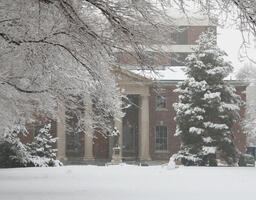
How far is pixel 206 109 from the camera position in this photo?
34406mm

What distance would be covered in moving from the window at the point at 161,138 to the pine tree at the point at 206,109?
10.4 meters

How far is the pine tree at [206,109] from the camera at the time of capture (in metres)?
33.6

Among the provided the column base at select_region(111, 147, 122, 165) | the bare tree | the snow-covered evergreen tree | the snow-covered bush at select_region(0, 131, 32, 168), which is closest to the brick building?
the column base at select_region(111, 147, 122, 165)

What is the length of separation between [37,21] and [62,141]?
32.6 meters

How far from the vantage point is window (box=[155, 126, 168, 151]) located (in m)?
45.0

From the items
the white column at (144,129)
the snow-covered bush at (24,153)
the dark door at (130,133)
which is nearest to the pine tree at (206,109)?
the white column at (144,129)

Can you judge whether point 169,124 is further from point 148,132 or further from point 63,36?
point 63,36

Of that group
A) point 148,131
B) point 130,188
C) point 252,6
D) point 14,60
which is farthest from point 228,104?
point 252,6

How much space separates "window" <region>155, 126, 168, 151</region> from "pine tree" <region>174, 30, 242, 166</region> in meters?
10.4

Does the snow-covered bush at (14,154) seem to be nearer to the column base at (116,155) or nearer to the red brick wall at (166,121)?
the column base at (116,155)

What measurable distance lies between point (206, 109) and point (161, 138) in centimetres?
1143

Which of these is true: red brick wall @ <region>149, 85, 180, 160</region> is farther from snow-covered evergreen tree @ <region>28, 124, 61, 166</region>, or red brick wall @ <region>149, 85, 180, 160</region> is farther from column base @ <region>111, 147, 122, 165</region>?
snow-covered evergreen tree @ <region>28, 124, 61, 166</region>

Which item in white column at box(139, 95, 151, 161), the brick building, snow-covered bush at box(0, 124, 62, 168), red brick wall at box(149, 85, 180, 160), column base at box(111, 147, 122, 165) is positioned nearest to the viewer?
snow-covered bush at box(0, 124, 62, 168)

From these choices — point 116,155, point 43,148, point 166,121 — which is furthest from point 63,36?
point 166,121
